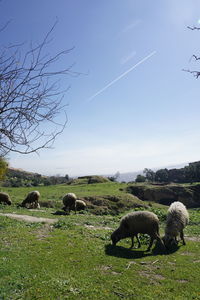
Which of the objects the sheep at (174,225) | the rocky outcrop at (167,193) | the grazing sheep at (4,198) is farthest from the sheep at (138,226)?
the rocky outcrop at (167,193)

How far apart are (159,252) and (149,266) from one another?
233cm

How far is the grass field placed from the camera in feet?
25.8

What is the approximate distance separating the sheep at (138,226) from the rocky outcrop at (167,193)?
124ft

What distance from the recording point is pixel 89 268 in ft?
32.4

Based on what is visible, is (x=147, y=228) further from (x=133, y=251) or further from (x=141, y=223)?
(x=133, y=251)

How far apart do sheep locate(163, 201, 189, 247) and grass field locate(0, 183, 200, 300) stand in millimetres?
528

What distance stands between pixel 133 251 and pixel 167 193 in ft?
154

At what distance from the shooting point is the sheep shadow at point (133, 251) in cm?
1188

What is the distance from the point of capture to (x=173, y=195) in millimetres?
57906

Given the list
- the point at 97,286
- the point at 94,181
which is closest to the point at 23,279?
the point at 97,286

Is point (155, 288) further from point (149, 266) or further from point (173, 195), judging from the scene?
point (173, 195)

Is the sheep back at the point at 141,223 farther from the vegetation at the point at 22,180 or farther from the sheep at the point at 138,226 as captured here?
the vegetation at the point at 22,180

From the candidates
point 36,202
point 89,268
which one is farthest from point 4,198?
point 89,268

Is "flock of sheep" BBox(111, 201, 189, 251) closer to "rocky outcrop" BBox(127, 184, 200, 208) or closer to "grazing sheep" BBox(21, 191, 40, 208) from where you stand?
"grazing sheep" BBox(21, 191, 40, 208)
